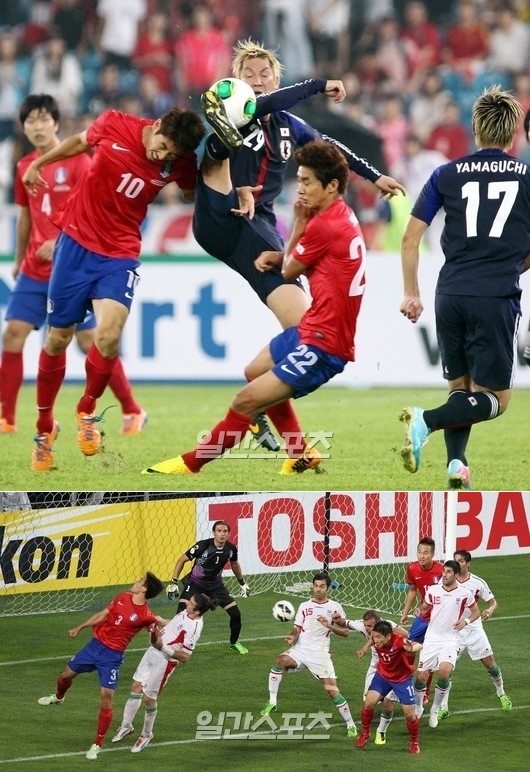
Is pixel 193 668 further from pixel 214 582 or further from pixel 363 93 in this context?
pixel 363 93

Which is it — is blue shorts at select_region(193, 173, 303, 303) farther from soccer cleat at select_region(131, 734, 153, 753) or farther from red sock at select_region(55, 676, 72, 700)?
red sock at select_region(55, 676, 72, 700)

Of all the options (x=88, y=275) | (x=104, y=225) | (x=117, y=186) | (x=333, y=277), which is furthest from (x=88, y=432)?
(x=333, y=277)

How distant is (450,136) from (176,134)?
10667 mm

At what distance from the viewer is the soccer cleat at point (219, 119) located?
18.0 feet

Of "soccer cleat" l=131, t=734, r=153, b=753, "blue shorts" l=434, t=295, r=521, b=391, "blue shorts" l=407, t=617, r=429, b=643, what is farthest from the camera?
"blue shorts" l=407, t=617, r=429, b=643

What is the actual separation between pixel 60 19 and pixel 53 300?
34.9 ft

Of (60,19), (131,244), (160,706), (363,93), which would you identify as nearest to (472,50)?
(363,93)

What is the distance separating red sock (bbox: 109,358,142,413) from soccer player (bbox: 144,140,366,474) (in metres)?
2.69

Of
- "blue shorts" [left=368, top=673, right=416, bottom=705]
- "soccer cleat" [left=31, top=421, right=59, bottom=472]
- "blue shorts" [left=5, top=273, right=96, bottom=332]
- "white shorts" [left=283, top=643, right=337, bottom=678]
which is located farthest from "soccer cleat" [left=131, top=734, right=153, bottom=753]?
"soccer cleat" [left=31, top=421, right=59, bottom=472]

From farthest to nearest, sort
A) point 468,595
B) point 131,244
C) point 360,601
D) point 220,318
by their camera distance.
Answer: point 360,601
point 220,318
point 468,595
point 131,244

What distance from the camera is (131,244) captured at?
6.61 meters

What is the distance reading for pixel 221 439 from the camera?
20.6 ft

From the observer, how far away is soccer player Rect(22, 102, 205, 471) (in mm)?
6254

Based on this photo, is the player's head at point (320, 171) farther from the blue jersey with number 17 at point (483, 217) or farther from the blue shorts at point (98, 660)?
the blue shorts at point (98, 660)
